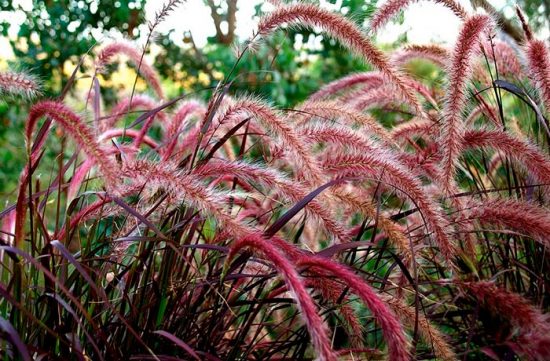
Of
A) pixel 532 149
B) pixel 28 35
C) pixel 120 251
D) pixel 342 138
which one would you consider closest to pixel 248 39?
pixel 342 138

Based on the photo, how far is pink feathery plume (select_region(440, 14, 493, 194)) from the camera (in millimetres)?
1940

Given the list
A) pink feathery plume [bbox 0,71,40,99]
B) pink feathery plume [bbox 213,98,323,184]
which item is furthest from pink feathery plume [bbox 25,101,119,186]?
pink feathery plume [bbox 213,98,323,184]

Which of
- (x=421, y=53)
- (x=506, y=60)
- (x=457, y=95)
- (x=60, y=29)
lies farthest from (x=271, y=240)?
(x=60, y=29)

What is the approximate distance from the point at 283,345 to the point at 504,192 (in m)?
1.05

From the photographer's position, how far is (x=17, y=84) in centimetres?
198

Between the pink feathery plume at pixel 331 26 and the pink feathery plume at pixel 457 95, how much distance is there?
0.61 ft

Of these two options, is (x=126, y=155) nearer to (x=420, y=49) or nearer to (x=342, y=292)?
(x=342, y=292)

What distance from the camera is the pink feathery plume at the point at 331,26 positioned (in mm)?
2066

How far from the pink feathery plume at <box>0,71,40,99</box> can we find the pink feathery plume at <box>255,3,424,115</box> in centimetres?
62

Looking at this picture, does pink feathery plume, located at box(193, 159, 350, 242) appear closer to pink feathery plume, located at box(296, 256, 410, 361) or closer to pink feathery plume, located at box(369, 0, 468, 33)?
pink feathery plume, located at box(296, 256, 410, 361)

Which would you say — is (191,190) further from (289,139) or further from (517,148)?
(517,148)

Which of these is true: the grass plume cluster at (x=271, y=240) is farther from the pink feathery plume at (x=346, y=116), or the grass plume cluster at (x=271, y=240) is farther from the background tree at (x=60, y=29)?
the background tree at (x=60, y=29)

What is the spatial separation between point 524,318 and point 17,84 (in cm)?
137

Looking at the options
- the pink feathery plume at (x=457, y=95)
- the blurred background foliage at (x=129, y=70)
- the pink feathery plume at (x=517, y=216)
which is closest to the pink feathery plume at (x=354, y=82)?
the pink feathery plume at (x=457, y=95)
